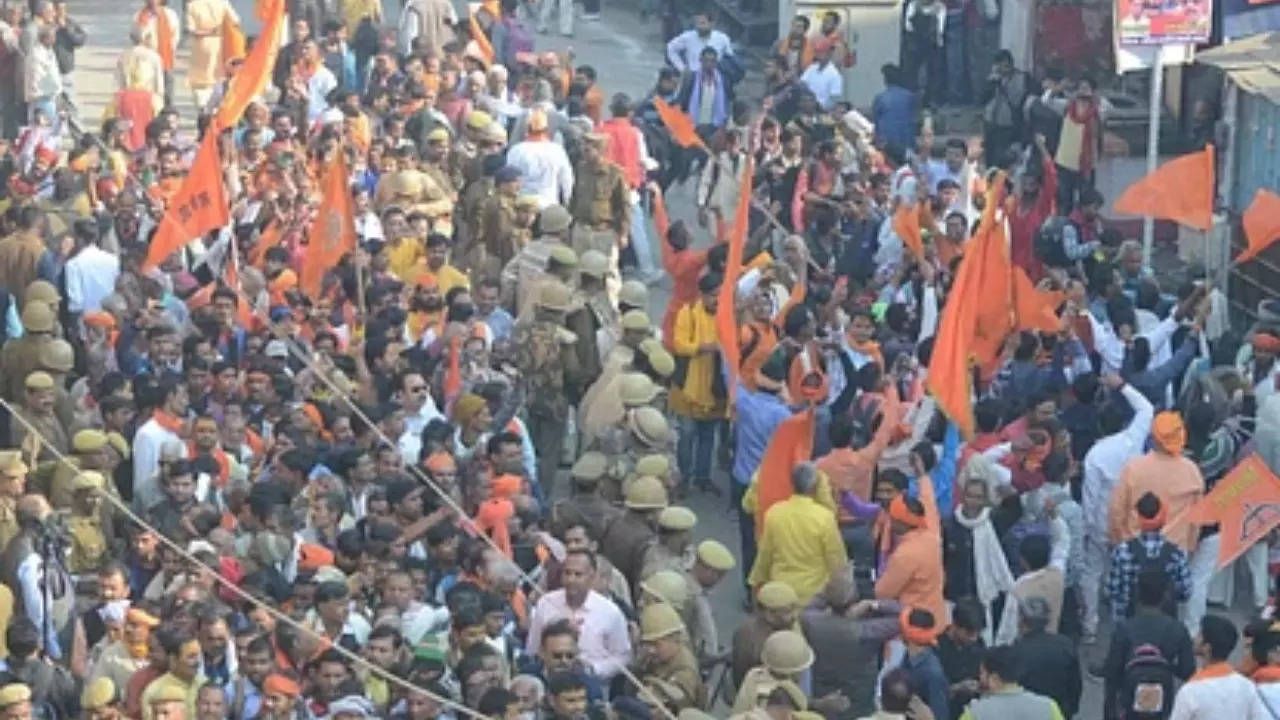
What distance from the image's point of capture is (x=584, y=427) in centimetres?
1756

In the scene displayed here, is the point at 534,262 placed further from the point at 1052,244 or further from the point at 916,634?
the point at 916,634

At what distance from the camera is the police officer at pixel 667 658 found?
1398cm

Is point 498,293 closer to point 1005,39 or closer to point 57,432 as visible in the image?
point 57,432

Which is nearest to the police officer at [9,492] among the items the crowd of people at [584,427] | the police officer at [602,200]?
the crowd of people at [584,427]

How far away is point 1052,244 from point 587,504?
5956 mm

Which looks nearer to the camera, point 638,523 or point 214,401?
point 638,523

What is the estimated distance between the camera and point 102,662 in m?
14.0

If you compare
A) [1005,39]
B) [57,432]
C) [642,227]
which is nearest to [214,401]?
[57,432]

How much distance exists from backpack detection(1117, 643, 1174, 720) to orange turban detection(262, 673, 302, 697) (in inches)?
136

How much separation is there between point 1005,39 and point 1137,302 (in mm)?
9155

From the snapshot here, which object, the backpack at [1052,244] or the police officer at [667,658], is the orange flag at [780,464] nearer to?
the police officer at [667,658]

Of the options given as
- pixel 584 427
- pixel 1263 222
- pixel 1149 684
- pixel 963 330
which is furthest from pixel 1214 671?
pixel 1263 222

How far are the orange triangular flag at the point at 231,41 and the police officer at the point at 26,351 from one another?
7.62 meters

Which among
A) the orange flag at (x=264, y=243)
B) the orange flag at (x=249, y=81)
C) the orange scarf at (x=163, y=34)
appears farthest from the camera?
the orange scarf at (x=163, y=34)
